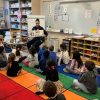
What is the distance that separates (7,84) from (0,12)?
5.53m

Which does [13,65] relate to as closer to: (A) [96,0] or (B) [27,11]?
(A) [96,0]

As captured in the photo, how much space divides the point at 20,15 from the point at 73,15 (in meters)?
2.66

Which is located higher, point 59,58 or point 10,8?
point 10,8

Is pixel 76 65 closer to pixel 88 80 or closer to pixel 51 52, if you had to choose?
pixel 88 80

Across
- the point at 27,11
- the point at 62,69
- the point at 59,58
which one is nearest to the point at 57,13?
the point at 27,11

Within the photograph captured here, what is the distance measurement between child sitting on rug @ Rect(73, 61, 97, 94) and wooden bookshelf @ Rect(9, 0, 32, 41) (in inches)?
179

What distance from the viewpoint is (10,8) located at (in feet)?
25.3

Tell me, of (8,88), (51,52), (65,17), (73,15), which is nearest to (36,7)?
(65,17)

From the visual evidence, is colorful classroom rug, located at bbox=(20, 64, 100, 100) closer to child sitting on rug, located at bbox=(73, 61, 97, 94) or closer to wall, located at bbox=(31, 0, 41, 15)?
child sitting on rug, located at bbox=(73, 61, 97, 94)

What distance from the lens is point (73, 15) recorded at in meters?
5.56

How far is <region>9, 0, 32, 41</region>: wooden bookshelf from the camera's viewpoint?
6920 mm

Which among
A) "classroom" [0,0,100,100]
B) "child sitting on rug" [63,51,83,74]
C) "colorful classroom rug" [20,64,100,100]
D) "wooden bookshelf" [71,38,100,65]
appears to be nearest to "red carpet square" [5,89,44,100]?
"classroom" [0,0,100,100]

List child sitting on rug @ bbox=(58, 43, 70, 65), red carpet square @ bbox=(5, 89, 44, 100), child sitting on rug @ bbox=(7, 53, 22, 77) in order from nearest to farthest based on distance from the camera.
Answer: red carpet square @ bbox=(5, 89, 44, 100) → child sitting on rug @ bbox=(7, 53, 22, 77) → child sitting on rug @ bbox=(58, 43, 70, 65)

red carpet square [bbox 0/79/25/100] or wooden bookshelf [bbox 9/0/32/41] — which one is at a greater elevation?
wooden bookshelf [bbox 9/0/32/41]
